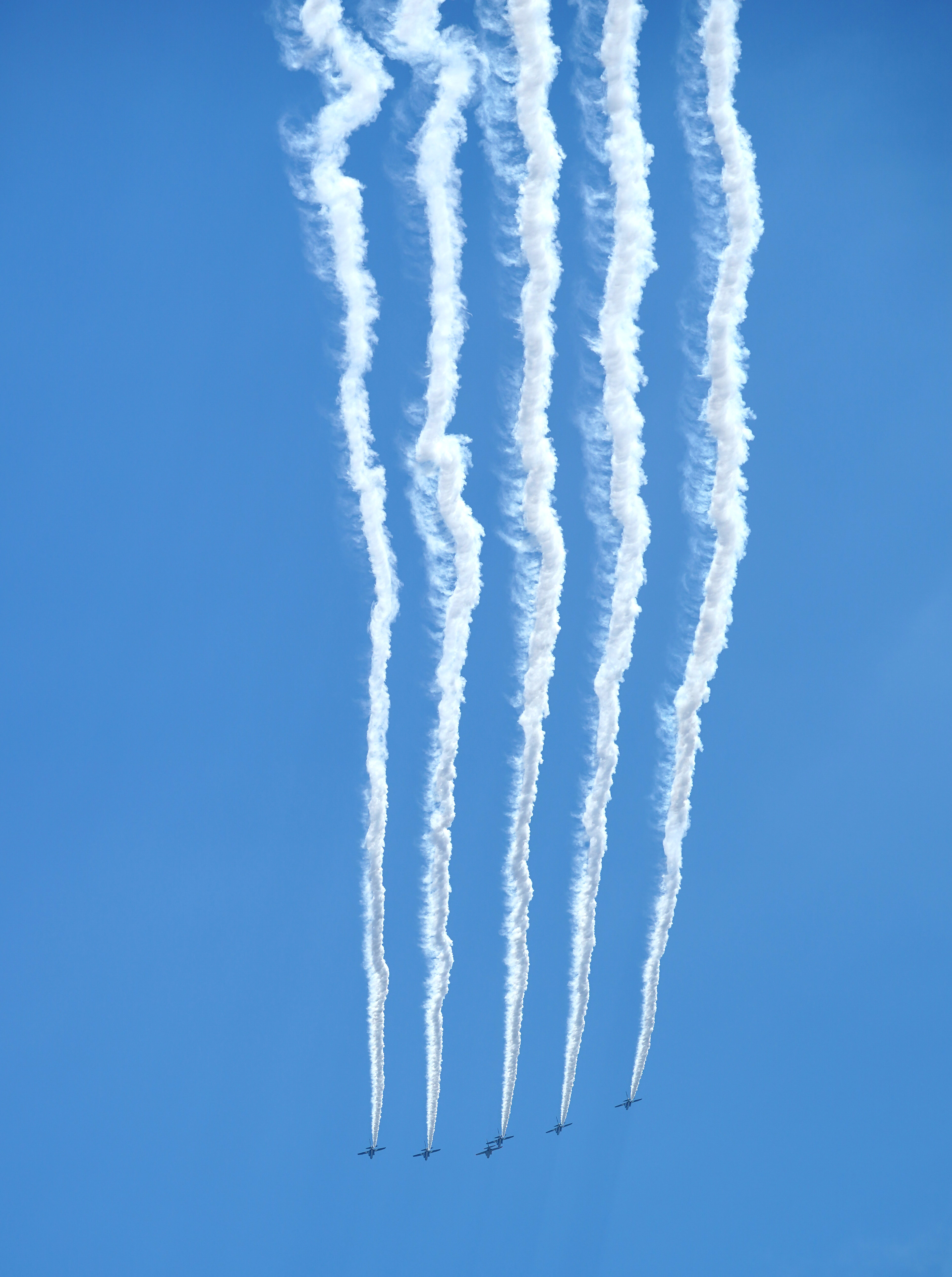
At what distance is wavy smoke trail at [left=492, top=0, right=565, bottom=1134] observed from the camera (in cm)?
1253

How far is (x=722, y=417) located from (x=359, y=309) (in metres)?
5.58

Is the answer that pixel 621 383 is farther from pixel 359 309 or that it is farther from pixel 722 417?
pixel 359 309

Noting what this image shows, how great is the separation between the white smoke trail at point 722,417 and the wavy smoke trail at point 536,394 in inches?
95.8

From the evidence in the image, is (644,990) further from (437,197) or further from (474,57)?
(474,57)

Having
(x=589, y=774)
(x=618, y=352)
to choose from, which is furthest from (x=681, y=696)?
(x=618, y=352)

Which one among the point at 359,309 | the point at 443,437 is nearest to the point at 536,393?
the point at 443,437

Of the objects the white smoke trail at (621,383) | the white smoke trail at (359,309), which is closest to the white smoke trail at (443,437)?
the white smoke trail at (359,309)

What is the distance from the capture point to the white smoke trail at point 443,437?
12891 mm

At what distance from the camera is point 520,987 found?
742 inches

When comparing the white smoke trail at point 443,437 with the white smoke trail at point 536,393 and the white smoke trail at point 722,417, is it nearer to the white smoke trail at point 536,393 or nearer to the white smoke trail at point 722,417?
the white smoke trail at point 536,393

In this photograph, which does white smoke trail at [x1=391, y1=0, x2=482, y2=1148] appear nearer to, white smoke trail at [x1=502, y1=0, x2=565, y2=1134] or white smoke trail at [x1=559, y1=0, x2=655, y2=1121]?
white smoke trail at [x1=502, y1=0, x2=565, y2=1134]

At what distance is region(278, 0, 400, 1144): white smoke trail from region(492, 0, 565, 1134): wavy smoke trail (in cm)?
199

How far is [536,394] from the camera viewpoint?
45.8 feet

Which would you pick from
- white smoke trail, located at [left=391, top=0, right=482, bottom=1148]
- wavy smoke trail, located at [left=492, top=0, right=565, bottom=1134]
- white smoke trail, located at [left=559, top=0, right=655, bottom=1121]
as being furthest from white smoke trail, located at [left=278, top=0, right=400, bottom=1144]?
white smoke trail, located at [left=559, top=0, right=655, bottom=1121]
